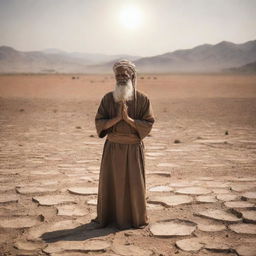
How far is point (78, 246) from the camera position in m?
3.98

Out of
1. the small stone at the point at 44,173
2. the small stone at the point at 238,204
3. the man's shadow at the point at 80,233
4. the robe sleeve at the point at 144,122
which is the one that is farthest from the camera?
the small stone at the point at 44,173

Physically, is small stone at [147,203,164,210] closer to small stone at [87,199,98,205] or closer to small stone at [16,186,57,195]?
small stone at [87,199,98,205]

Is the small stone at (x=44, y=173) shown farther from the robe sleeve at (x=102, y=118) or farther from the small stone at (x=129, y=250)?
the small stone at (x=129, y=250)

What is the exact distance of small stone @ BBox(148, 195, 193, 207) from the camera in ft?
17.2

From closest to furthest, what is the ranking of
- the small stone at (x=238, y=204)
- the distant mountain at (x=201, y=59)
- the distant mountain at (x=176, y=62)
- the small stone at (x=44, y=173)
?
1. the small stone at (x=238, y=204)
2. the small stone at (x=44, y=173)
3. the distant mountain at (x=176, y=62)
4. the distant mountain at (x=201, y=59)

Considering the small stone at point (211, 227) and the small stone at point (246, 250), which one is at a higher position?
the small stone at point (211, 227)

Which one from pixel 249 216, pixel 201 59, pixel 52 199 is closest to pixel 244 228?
pixel 249 216

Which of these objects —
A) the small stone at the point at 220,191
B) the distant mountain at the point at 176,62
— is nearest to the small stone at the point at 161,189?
the small stone at the point at 220,191

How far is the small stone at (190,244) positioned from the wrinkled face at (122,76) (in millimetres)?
1806

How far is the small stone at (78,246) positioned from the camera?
153 inches

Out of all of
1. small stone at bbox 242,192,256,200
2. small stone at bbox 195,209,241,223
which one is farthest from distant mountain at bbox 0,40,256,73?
small stone at bbox 195,209,241,223

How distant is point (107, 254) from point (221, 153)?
523cm

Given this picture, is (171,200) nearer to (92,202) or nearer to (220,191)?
(220,191)

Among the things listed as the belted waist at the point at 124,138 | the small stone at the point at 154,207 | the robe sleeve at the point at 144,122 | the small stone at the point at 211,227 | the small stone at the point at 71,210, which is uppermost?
the robe sleeve at the point at 144,122
